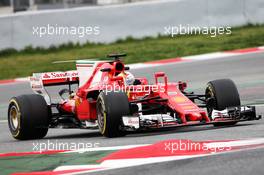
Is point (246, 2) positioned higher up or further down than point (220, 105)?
higher up

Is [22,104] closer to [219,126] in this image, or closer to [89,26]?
[219,126]

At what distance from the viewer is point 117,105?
36.9 ft

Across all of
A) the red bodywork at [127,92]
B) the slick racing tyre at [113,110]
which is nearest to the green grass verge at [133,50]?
the red bodywork at [127,92]

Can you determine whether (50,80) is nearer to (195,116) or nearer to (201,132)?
(195,116)

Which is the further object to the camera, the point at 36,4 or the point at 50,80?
the point at 36,4

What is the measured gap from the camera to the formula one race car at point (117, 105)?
37.1 ft

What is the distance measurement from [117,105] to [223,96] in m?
1.53

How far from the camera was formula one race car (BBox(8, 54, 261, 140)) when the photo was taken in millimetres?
11320

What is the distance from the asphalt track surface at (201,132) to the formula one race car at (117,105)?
0.56 feet

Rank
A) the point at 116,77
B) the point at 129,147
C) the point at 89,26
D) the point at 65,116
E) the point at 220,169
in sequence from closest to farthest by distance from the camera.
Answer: the point at 220,169 < the point at 129,147 < the point at 116,77 < the point at 65,116 < the point at 89,26

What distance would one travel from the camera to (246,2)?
2502cm

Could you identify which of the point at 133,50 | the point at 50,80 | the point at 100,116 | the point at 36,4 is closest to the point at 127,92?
the point at 100,116

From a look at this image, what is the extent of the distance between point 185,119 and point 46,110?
2193 millimetres

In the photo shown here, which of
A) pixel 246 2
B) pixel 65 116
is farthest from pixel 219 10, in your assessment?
pixel 65 116
